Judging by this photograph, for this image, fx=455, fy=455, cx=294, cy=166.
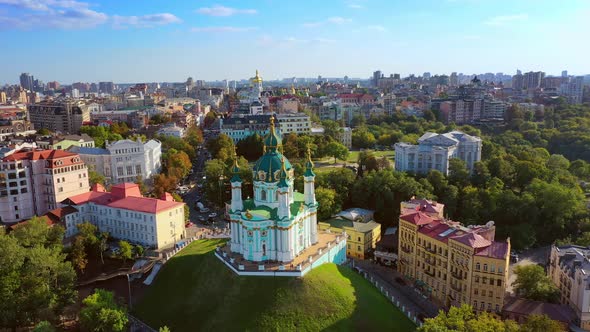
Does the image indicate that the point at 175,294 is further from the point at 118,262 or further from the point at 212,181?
the point at 212,181

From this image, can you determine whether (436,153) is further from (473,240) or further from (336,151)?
(473,240)

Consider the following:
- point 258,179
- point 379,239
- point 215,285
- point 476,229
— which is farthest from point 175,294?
point 476,229

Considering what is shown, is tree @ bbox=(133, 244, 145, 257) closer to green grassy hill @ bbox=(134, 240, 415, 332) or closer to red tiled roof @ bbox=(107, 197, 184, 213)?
red tiled roof @ bbox=(107, 197, 184, 213)

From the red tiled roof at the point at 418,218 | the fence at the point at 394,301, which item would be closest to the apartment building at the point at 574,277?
the red tiled roof at the point at 418,218

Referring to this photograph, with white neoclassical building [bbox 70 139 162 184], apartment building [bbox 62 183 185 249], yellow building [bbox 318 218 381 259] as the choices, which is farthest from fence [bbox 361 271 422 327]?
white neoclassical building [bbox 70 139 162 184]

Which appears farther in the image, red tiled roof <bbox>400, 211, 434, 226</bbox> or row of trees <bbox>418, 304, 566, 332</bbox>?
red tiled roof <bbox>400, 211, 434, 226</bbox>

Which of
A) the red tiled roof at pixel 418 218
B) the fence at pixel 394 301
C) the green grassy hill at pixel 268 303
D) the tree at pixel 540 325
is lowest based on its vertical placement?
the fence at pixel 394 301

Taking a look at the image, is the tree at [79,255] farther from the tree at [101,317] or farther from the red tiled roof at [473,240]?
the red tiled roof at [473,240]
